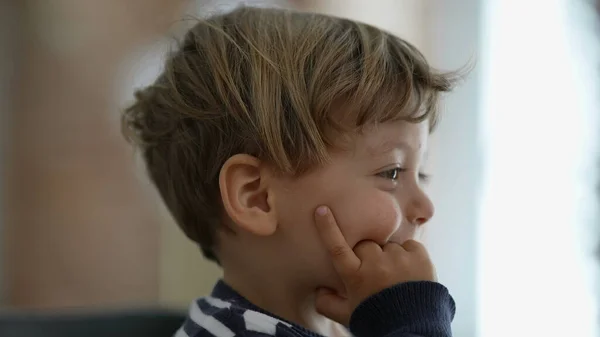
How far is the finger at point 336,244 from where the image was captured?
775 millimetres

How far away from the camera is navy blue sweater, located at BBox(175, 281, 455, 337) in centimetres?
72

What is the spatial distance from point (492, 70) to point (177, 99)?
1.85ft

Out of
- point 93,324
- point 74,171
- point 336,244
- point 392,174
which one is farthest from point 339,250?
point 74,171

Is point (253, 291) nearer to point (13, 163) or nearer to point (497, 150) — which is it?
point (497, 150)

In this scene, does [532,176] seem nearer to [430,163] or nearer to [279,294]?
[430,163]

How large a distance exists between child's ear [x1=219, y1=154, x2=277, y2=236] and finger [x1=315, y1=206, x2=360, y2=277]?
0.19 ft

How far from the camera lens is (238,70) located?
80 centimetres

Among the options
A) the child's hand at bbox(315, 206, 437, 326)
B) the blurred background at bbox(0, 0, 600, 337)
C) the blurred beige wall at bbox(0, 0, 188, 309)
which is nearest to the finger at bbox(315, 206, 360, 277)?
the child's hand at bbox(315, 206, 437, 326)

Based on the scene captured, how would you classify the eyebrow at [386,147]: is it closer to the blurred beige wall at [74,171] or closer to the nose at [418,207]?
the nose at [418,207]

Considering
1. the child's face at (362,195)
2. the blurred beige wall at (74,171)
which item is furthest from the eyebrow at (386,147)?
the blurred beige wall at (74,171)

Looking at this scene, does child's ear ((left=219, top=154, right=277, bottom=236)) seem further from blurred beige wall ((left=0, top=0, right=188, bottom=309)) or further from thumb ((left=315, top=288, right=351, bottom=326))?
blurred beige wall ((left=0, top=0, right=188, bottom=309))

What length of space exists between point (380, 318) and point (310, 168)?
0.18 meters

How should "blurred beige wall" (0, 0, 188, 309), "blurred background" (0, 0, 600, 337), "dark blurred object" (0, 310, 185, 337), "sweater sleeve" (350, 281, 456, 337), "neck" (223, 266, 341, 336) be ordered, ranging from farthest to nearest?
1. "blurred beige wall" (0, 0, 188, 309)
2. "blurred background" (0, 0, 600, 337)
3. "dark blurred object" (0, 310, 185, 337)
4. "neck" (223, 266, 341, 336)
5. "sweater sleeve" (350, 281, 456, 337)

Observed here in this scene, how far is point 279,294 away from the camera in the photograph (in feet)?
2.76
